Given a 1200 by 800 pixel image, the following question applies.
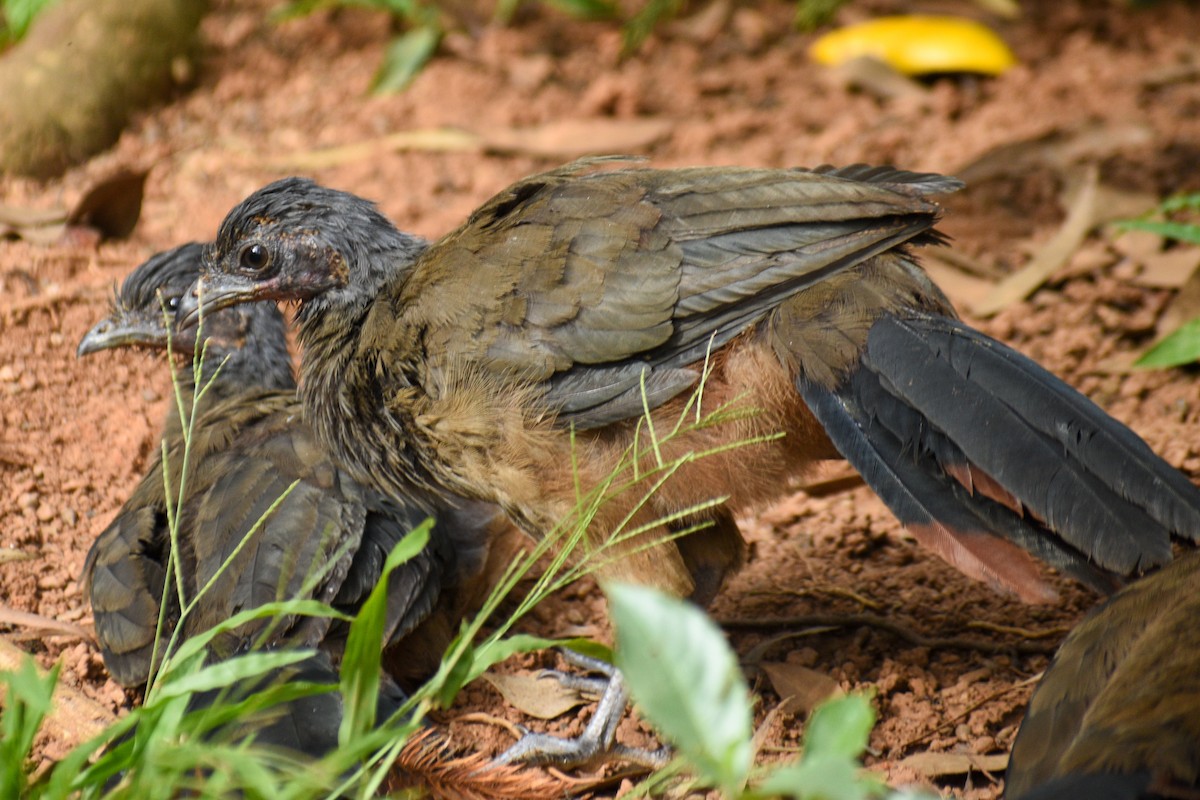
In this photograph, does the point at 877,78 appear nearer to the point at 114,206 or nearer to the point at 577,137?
the point at 577,137

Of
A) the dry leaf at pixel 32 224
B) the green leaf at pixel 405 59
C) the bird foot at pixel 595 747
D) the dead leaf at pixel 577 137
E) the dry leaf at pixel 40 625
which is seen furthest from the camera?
the green leaf at pixel 405 59

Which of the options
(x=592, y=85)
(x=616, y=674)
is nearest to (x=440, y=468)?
(x=616, y=674)

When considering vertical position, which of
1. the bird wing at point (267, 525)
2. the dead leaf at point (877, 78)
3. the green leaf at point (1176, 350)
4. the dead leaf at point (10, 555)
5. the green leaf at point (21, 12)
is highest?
the green leaf at point (21, 12)

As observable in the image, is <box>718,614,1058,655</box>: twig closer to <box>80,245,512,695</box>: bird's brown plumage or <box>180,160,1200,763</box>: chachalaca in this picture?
<box>180,160,1200,763</box>: chachalaca

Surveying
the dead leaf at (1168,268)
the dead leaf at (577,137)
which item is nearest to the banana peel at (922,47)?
the dead leaf at (577,137)

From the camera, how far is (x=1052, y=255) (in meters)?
5.86

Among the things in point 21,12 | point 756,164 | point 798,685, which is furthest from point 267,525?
point 756,164

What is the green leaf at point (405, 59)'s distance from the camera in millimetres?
7496

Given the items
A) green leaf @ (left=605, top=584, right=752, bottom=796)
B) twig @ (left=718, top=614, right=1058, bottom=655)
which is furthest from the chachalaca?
green leaf @ (left=605, top=584, right=752, bottom=796)

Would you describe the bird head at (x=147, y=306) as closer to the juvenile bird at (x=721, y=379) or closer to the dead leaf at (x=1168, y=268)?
the juvenile bird at (x=721, y=379)

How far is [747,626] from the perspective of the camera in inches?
172

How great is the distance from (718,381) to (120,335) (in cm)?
234

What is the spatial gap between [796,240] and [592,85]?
13.8 ft

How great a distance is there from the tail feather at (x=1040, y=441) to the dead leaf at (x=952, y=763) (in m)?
0.71
